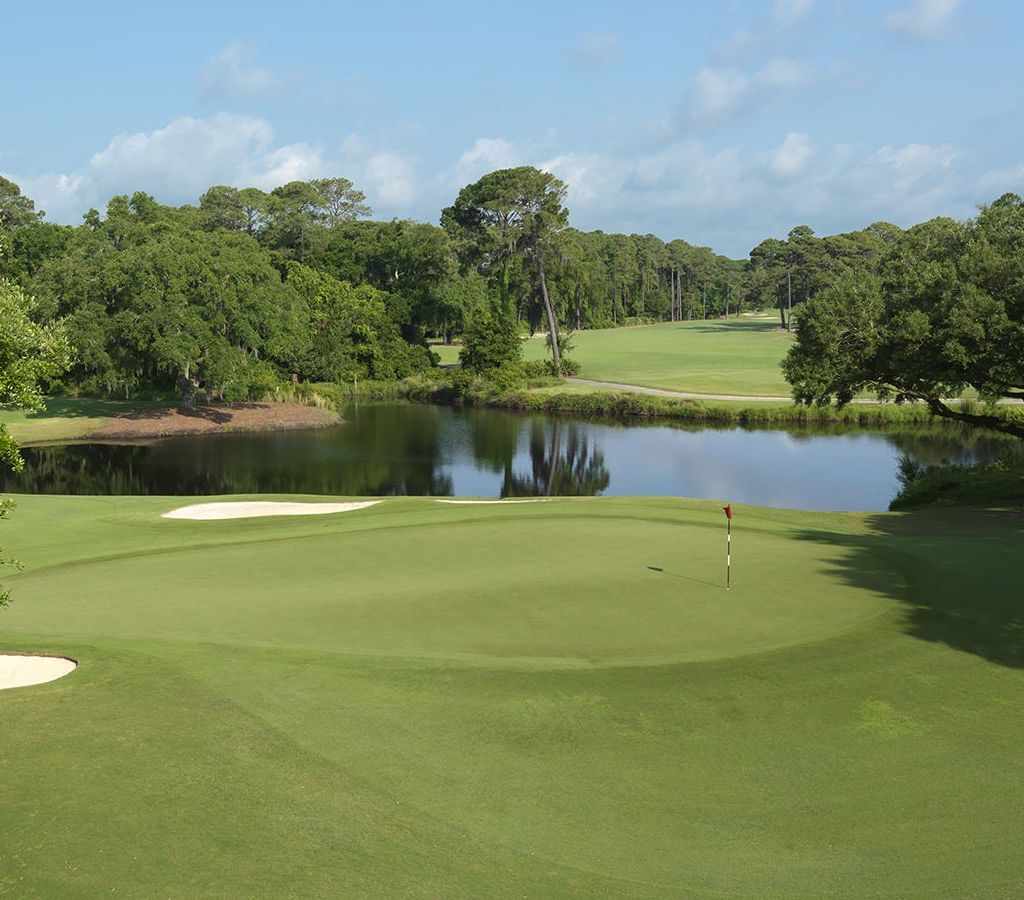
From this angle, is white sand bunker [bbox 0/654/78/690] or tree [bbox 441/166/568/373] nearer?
white sand bunker [bbox 0/654/78/690]

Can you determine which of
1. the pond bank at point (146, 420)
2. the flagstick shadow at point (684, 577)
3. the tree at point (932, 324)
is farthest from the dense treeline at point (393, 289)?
the flagstick shadow at point (684, 577)

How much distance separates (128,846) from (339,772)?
6.89ft

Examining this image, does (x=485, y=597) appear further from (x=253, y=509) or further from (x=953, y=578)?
(x=253, y=509)

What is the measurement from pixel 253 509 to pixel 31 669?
1719 centimetres

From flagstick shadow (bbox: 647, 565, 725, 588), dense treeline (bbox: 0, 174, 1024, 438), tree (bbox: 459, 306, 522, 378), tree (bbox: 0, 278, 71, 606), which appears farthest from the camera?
tree (bbox: 459, 306, 522, 378)

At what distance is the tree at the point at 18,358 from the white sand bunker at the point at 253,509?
15.4 metres

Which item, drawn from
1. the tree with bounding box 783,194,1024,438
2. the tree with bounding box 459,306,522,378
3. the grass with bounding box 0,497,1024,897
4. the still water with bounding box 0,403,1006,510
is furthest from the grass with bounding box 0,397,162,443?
the tree with bounding box 783,194,1024,438

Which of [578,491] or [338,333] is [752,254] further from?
[578,491]

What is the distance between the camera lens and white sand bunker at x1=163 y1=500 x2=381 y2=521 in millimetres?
28031

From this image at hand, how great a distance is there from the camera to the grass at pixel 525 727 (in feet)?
25.4

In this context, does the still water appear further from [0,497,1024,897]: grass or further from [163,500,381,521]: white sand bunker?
[0,497,1024,897]: grass

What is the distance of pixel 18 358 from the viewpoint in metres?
12.1

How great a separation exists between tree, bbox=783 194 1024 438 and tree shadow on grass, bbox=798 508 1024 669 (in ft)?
25.3

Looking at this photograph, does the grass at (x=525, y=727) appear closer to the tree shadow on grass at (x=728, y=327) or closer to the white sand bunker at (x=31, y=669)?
the white sand bunker at (x=31, y=669)
